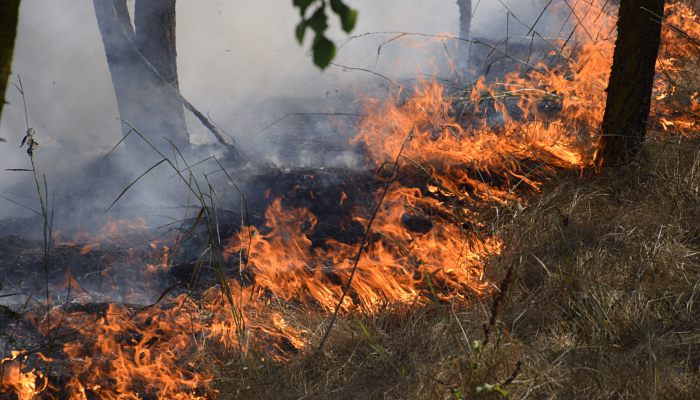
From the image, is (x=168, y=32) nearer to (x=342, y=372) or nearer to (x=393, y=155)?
(x=393, y=155)

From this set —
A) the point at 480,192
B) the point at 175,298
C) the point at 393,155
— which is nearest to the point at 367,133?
the point at 393,155

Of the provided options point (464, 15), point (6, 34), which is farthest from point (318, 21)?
point (464, 15)

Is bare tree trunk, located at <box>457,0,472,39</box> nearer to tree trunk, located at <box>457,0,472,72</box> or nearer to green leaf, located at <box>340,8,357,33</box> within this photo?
tree trunk, located at <box>457,0,472,72</box>

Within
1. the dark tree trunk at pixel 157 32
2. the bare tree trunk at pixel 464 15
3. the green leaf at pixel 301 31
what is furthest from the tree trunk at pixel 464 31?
the green leaf at pixel 301 31

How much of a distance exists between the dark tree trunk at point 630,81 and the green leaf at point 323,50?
10.3ft

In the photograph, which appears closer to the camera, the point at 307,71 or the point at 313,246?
the point at 313,246

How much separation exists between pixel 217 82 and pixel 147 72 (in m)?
4.10

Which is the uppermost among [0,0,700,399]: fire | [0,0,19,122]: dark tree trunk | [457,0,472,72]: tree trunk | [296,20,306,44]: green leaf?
[296,20,306,44]: green leaf

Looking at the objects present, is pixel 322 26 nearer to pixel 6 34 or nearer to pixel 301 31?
pixel 301 31

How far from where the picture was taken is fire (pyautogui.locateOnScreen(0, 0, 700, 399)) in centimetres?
316

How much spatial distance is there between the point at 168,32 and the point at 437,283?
395 cm

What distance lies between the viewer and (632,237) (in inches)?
128

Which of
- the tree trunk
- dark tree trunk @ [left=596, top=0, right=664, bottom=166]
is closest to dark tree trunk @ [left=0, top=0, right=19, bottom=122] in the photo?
dark tree trunk @ [left=596, top=0, right=664, bottom=166]

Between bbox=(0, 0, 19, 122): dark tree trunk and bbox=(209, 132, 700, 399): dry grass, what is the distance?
4.99 feet
